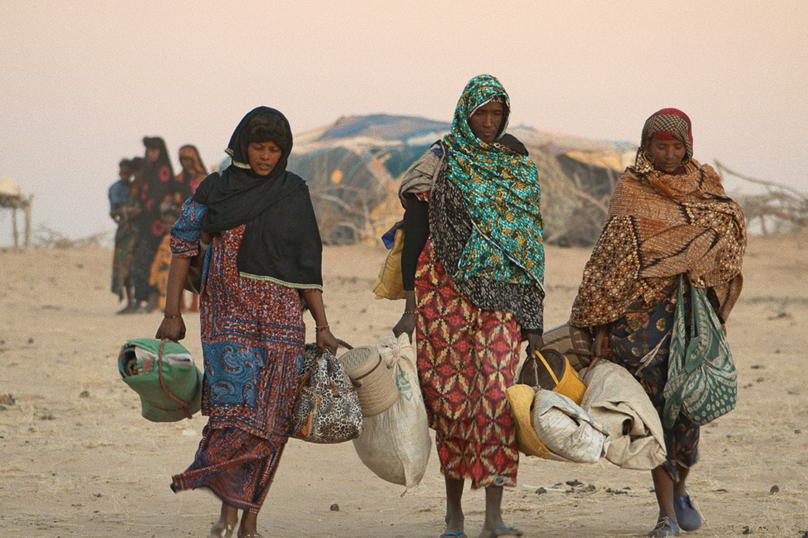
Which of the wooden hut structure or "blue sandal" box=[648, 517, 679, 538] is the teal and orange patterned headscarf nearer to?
"blue sandal" box=[648, 517, 679, 538]

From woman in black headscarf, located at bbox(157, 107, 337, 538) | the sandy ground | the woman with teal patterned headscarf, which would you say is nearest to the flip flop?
the woman with teal patterned headscarf

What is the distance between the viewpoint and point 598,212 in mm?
23656

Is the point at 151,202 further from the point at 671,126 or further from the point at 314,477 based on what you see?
the point at 671,126

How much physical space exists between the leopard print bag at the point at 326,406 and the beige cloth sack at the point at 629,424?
1092mm

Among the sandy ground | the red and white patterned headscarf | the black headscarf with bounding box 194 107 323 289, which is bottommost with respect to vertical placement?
the sandy ground

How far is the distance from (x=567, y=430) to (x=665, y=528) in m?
0.85

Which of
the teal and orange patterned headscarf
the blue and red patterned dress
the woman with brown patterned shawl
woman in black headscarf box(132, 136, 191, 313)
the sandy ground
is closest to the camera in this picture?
the blue and red patterned dress

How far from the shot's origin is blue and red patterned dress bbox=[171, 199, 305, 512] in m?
3.84

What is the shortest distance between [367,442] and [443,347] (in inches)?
21.8

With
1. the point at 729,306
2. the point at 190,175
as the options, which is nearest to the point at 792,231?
the point at 190,175

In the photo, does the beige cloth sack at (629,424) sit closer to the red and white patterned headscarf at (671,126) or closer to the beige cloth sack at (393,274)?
the beige cloth sack at (393,274)

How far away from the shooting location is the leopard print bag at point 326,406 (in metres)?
3.88

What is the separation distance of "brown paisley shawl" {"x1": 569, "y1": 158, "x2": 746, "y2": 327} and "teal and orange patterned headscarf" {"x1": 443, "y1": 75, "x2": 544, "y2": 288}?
15.2 inches

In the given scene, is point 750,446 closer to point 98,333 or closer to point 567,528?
point 567,528
